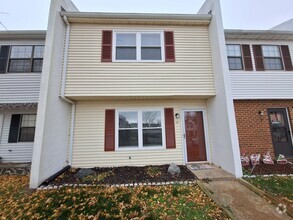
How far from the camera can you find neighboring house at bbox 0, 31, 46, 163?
611 centimetres

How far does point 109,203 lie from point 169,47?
5844mm

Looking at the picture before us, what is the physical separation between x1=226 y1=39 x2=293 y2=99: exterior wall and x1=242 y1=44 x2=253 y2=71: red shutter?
26cm

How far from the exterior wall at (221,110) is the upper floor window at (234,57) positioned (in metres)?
1.65

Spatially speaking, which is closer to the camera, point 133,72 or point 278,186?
point 278,186

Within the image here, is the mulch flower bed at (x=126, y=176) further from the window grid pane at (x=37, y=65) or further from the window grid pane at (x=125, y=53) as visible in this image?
the window grid pane at (x=37, y=65)

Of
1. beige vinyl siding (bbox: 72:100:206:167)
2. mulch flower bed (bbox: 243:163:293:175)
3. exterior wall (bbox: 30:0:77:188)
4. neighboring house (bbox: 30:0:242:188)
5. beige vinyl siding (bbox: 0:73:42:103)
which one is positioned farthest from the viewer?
beige vinyl siding (bbox: 0:73:42:103)

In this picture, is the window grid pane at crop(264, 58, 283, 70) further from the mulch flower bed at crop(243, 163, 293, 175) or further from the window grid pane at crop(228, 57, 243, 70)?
the mulch flower bed at crop(243, 163, 293, 175)

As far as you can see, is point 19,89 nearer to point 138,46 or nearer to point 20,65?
point 20,65

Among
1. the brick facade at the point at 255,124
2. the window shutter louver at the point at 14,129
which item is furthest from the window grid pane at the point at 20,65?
the brick facade at the point at 255,124

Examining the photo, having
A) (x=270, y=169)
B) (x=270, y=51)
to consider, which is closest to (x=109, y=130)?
(x=270, y=169)

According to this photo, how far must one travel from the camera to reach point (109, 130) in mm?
5883

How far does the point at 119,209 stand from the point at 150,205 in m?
0.71

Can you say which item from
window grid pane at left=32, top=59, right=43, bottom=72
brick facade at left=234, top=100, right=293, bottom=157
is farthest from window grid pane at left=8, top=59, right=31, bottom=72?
brick facade at left=234, top=100, right=293, bottom=157

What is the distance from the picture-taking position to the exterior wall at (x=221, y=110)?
15.2 ft
